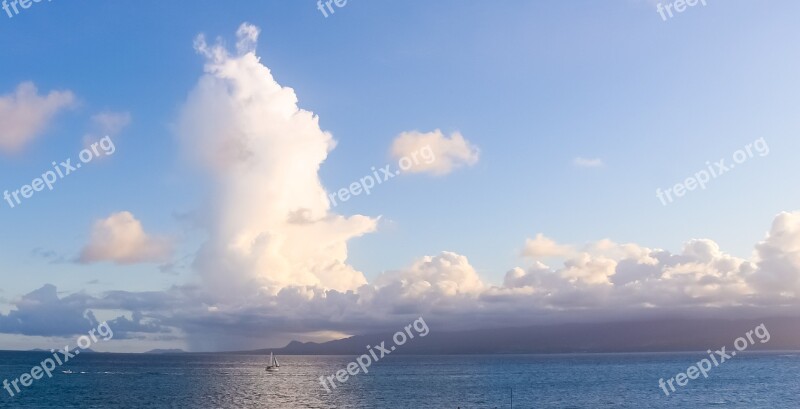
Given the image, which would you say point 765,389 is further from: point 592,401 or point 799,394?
point 592,401

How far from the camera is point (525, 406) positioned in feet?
442

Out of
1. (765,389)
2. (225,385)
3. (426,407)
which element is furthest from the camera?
(225,385)

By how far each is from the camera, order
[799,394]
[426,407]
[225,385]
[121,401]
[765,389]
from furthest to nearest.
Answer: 1. [225,385]
2. [765,389]
3. [799,394]
4. [121,401]
5. [426,407]

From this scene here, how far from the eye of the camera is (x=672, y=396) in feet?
489

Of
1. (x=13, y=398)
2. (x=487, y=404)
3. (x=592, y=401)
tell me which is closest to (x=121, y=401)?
(x=13, y=398)

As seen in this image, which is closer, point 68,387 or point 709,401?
point 709,401

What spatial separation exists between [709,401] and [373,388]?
263 feet

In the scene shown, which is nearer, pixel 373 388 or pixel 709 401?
pixel 709 401

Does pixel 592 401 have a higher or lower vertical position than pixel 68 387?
lower

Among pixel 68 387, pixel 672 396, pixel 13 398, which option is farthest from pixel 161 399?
pixel 672 396

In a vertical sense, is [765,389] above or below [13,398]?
below

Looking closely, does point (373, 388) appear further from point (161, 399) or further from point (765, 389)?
point (765, 389)

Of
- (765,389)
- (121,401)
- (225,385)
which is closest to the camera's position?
(121,401)

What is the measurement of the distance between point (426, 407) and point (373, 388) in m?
47.2
